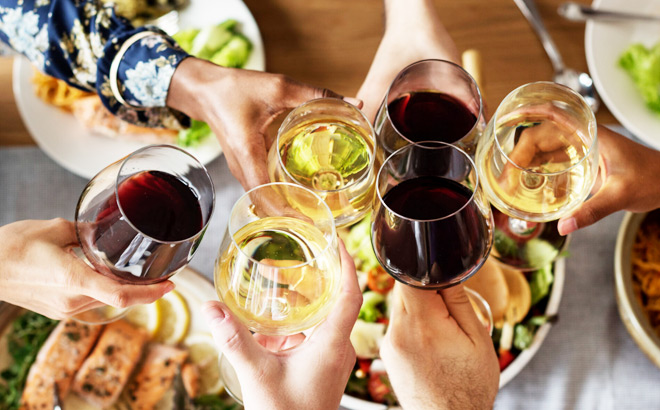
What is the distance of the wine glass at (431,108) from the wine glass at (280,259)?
0.57 feet

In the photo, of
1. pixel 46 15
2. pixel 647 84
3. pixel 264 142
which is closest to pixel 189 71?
pixel 264 142

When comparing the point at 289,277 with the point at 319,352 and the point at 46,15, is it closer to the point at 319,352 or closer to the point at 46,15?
the point at 319,352

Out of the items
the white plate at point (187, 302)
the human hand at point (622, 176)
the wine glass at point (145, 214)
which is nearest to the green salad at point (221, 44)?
the white plate at point (187, 302)

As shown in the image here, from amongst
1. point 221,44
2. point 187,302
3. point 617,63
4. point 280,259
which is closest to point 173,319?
point 187,302

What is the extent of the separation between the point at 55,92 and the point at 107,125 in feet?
0.53

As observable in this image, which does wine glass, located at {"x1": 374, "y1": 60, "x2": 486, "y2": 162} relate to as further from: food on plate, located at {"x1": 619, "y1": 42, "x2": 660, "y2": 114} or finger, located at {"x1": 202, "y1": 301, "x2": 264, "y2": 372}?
food on plate, located at {"x1": 619, "y1": 42, "x2": 660, "y2": 114}

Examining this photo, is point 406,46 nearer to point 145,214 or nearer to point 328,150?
point 328,150

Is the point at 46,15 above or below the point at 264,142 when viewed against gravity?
above

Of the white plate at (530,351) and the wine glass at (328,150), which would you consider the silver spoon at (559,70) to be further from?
the wine glass at (328,150)

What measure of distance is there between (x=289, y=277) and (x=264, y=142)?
1.21 ft

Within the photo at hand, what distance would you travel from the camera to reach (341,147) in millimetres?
989

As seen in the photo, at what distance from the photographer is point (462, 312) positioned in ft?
3.43

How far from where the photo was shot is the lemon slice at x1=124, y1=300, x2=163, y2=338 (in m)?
1.38

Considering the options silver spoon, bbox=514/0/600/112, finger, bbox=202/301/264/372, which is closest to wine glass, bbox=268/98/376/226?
finger, bbox=202/301/264/372
